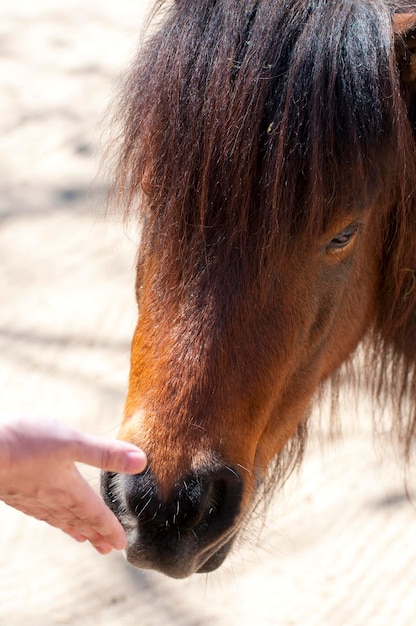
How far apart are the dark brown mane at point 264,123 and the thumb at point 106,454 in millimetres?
487

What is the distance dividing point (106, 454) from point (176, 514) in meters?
0.25

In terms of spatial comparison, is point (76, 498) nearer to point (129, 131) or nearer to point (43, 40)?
point (129, 131)

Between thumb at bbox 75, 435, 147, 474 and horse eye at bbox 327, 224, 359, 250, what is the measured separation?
0.77m

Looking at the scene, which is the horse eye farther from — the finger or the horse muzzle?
the finger

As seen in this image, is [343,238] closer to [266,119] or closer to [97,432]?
[266,119]

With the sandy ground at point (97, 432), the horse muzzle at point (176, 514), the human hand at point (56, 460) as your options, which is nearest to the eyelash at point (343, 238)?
the horse muzzle at point (176, 514)

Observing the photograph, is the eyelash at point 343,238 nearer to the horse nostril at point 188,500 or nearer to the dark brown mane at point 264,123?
the dark brown mane at point 264,123

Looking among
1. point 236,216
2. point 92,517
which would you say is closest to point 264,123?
point 236,216

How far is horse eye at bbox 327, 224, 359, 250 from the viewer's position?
2.07m

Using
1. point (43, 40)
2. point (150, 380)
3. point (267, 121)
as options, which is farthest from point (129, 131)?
point (43, 40)

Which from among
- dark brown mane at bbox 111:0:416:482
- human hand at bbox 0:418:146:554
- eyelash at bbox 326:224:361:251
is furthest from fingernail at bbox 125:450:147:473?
eyelash at bbox 326:224:361:251

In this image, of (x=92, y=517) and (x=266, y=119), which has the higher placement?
(x=266, y=119)

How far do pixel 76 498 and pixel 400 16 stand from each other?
4.82 ft

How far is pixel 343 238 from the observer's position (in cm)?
208
